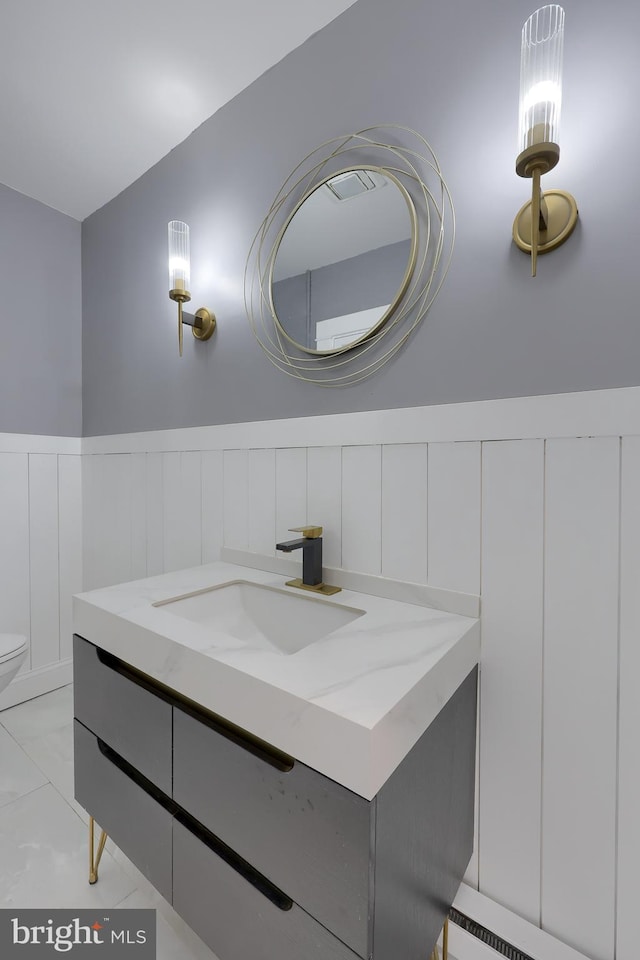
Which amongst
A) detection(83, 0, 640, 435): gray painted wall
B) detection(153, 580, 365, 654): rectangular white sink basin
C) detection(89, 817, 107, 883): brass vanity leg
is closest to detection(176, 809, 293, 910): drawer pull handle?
detection(153, 580, 365, 654): rectangular white sink basin

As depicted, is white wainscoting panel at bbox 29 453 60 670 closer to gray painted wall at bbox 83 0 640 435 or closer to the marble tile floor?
the marble tile floor

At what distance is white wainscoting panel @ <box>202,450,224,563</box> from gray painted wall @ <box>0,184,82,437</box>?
103 cm

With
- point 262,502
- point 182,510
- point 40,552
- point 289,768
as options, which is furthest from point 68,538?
point 289,768

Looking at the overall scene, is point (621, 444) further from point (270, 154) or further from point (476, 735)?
point (270, 154)

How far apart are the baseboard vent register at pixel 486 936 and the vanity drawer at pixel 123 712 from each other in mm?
728

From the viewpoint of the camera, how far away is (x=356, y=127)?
45.3 inches

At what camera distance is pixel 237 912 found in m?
0.77

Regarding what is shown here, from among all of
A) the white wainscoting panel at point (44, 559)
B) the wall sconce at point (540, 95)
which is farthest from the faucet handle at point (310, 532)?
the white wainscoting panel at point (44, 559)

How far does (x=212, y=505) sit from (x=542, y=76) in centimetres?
135

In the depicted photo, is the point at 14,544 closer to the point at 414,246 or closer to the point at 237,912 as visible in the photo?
the point at 237,912

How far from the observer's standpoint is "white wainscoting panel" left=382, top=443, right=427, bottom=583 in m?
1.05

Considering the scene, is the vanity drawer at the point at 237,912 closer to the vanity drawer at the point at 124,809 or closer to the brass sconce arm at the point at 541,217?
the vanity drawer at the point at 124,809

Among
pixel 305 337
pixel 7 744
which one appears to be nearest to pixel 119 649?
pixel 305 337

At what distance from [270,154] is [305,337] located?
0.62m
